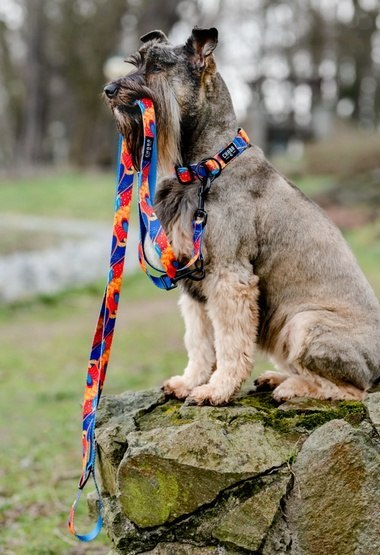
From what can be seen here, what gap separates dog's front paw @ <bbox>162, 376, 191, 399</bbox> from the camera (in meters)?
4.41

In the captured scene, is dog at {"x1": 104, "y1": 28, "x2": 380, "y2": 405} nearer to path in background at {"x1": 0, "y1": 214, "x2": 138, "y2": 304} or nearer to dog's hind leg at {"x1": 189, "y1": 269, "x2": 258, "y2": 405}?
dog's hind leg at {"x1": 189, "y1": 269, "x2": 258, "y2": 405}

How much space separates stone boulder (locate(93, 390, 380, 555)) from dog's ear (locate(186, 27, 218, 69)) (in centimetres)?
203

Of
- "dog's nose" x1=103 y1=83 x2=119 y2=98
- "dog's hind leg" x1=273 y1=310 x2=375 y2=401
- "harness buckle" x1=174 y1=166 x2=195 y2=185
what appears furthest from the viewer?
"harness buckle" x1=174 y1=166 x2=195 y2=185

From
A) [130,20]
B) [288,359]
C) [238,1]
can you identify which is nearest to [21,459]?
[288,359]

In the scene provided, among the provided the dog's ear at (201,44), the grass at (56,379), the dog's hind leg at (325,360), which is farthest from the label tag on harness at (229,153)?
the grass at (56,379)

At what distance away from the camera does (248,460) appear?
11.9 feet

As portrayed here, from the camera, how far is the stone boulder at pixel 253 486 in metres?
3.54

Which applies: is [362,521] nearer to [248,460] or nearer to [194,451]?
[248,460]

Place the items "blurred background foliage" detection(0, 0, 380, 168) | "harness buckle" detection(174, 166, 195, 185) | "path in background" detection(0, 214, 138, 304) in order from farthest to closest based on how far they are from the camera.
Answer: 1. "blurred background foliage" detection(0, 0, 380, 168)
2. "path in background" detection(0, 214, 138, 304)
3. "harness buckle" detection(174, 166, 195, 185)

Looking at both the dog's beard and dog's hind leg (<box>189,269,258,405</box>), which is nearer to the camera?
the dog's beard

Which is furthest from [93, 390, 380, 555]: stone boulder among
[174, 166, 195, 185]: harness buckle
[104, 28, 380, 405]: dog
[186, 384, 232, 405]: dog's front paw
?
[174, 166, 195, 185]: harness buckle

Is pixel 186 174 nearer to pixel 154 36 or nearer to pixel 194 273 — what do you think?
pixel 194 273

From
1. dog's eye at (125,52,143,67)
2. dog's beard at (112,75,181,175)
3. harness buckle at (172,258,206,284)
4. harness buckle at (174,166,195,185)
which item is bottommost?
harness buckle at (172,258,206,284)

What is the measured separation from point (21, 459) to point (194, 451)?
4.04 m
